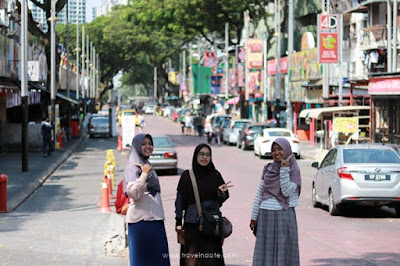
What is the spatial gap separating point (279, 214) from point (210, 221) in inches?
34.5

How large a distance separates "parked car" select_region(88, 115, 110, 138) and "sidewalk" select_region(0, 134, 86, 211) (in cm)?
1504

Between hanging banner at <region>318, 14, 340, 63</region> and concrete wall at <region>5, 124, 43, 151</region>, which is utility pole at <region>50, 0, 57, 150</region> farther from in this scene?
hanging banner at <region>318, 14, 340, 63</region>

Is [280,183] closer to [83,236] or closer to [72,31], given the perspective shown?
[83,236]

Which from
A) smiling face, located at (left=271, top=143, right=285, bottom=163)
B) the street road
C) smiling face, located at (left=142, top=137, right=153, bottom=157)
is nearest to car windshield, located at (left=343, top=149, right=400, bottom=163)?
the street road

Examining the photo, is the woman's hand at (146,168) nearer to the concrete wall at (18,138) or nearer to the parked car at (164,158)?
the parked car at (164,158)

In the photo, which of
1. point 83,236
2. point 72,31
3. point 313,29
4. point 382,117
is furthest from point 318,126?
point 72,31

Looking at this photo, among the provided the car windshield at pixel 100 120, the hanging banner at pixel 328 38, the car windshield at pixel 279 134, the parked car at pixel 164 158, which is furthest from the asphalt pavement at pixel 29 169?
the car windshield at pixel 100 120

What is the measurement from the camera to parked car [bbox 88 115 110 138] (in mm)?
59438

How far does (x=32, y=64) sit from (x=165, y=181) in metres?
17.4

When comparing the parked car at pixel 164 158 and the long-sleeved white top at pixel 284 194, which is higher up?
the long-sleeved white top at pixel 284 194

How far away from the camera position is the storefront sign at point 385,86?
3019 cm

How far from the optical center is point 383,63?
43.3 metres

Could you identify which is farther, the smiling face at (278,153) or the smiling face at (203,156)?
Answer: the smiling face at (278,153)

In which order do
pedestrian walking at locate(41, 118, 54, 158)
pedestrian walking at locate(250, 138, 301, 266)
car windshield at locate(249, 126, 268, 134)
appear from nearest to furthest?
pedestrian walking at locate(250, 138, 301, 266)
pedestrian walking at locate(41, 118, 54, 158)
car windshield at locate(249, 126, 268, 134)
